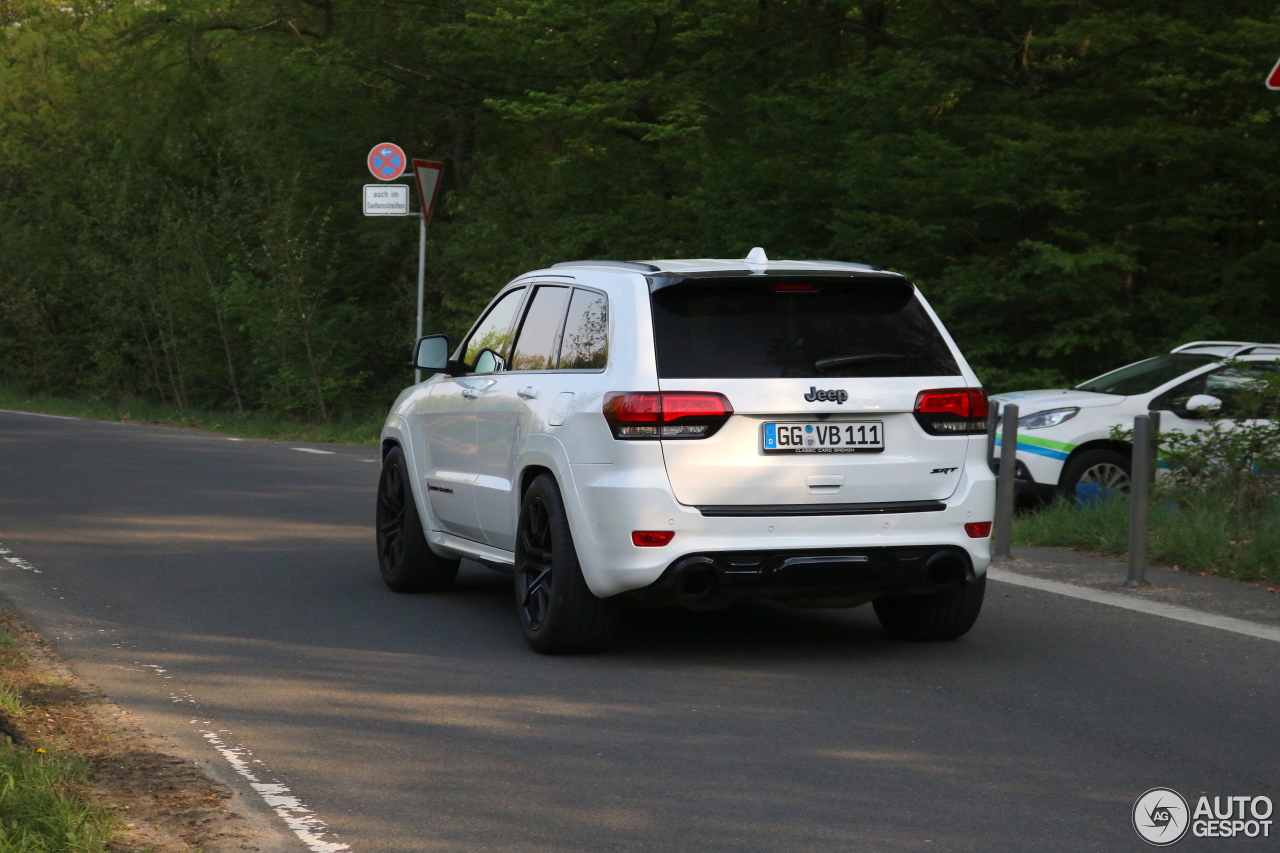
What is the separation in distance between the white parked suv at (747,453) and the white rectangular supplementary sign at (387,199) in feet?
45.9

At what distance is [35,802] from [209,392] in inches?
1258

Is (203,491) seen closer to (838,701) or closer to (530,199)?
(838,701)

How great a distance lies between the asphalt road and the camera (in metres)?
4.87

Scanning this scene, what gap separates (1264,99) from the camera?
1908cm

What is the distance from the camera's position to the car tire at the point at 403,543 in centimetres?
923

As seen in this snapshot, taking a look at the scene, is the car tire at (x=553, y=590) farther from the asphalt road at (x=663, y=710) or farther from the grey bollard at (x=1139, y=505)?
the grey bollard at (x=1139, y=505)

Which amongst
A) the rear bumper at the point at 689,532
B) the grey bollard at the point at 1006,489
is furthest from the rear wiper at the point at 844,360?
the grey bollard at the point at 1006,489

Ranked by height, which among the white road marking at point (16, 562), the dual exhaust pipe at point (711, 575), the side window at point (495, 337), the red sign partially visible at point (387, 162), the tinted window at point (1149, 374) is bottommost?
the white road marking at point (16, 562)

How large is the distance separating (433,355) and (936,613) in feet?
9.81

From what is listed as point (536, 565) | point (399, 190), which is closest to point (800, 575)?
point (536, 565)

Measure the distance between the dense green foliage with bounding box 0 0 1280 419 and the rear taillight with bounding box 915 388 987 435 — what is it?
11669mm

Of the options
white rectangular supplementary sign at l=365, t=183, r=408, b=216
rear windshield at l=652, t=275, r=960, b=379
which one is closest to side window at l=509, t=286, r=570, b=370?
rear windshield at l=652, t=275, r=960, b=379

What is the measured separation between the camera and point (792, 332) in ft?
23.3

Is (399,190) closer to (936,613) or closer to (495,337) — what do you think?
(495,337)
